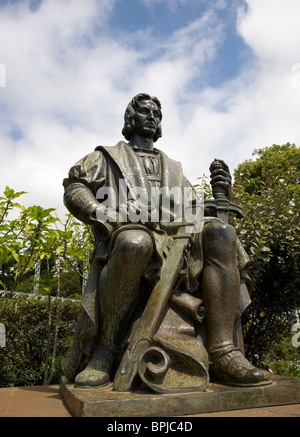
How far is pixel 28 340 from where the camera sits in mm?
5512

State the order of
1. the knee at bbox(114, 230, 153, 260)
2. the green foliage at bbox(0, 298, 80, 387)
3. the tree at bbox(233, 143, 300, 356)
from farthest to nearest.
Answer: the green foliage at bbox(0, 298, 80, 387) < the tree at bbox(233, 143, 300, 356) < the knee at bbox(114, 230, 153, 260)

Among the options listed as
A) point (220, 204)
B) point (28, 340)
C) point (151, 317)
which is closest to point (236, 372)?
point (151, 317)

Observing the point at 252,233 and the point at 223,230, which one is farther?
the point at 252,233

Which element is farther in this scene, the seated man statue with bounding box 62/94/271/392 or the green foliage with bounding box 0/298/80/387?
the green foliage with bounding box 0/298/80/387

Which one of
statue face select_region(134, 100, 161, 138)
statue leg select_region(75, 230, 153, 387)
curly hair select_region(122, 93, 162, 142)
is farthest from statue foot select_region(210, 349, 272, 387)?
curly hair select_region(122, 93, 162, 142)

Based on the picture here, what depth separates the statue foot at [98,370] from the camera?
222 cm

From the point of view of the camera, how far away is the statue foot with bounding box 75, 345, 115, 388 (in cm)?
222

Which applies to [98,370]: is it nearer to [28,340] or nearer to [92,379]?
[92,379]

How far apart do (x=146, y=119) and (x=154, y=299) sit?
1691 mm

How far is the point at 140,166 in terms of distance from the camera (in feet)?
10.2

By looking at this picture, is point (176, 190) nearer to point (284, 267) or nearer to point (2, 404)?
point (2, 404)

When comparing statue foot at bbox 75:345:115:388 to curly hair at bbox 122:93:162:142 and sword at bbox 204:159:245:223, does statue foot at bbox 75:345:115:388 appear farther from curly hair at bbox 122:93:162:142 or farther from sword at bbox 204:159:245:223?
curly hair at bbox 122:93:162:142

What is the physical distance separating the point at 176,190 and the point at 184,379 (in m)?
1.54

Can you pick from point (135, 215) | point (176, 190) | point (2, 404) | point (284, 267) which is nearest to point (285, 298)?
point (284, 267)
